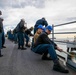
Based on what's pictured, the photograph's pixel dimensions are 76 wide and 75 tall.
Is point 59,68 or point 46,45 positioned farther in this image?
point 46,45

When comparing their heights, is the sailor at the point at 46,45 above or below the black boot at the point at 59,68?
above

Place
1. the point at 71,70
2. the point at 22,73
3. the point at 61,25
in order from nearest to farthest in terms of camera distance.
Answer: the point at 22,73
the point at 71,70
the point at 61,25

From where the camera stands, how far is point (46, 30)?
484cm

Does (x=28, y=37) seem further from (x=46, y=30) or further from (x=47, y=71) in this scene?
(x=47, y=71)

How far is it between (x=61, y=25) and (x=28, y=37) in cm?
340

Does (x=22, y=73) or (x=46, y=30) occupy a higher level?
(x=46, y=30)

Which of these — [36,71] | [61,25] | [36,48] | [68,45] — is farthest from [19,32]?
[36,71]

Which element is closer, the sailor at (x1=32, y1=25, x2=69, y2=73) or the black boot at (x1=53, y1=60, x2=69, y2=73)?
the black boot at (x1=53, y1=60, x2=69, y2=73)

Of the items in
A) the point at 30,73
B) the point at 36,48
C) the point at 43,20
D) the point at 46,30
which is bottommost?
the point at 30,73

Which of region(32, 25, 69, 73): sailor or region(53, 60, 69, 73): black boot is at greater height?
region(32, 25, 69, 73): sailor

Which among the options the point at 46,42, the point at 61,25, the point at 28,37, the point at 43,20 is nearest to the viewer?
the point at 46,42

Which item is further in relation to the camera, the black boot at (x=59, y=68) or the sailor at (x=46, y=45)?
the sailor at (x=46, y=45)

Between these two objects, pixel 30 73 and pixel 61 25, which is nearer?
pixel 30 73

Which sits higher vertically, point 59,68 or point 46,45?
point 46,45
